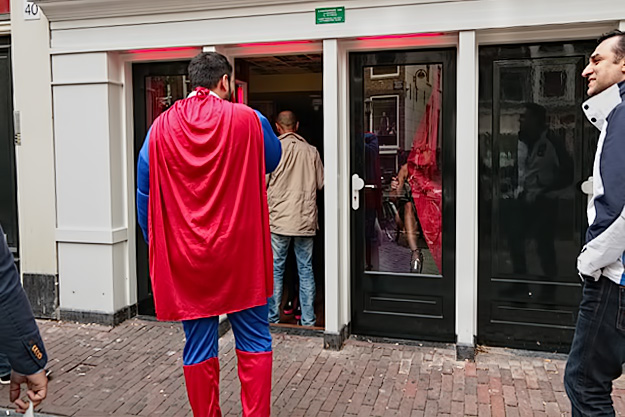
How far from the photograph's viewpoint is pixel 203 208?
129 inches

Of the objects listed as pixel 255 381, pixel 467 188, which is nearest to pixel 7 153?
pixel 255 381

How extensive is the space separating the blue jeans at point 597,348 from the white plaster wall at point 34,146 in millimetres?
4883

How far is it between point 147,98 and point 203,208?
3.21 metres

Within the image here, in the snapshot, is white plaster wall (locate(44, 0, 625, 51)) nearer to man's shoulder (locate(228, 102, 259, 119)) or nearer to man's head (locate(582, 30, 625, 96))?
man's head (locate(582, 30, 625, 96))

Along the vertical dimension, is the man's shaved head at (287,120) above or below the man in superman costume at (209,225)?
above

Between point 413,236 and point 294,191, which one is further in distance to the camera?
point 294,191

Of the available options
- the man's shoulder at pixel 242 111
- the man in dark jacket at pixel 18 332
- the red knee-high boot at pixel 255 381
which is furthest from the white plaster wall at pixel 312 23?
the man in dark jacket at pixel 18 332

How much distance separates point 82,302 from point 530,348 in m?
4.12

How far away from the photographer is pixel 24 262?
6137mm

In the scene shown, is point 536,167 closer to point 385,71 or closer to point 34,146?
point 385,71

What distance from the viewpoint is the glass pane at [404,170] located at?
523 cm

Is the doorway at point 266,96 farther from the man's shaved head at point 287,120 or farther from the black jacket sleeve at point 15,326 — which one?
the black jacket sleeve at point 15,326

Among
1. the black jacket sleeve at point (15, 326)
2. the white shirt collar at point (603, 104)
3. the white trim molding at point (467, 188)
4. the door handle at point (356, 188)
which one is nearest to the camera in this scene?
the black jacket sleeve at point (15, 326)

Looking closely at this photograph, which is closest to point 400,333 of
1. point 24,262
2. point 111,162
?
point 111,162
